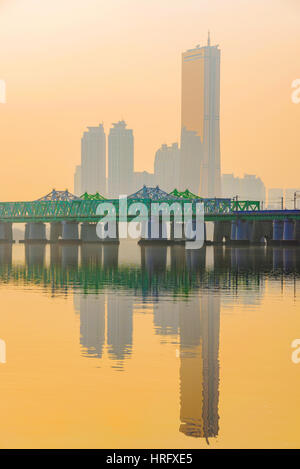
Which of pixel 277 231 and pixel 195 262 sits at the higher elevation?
pixel 277 231

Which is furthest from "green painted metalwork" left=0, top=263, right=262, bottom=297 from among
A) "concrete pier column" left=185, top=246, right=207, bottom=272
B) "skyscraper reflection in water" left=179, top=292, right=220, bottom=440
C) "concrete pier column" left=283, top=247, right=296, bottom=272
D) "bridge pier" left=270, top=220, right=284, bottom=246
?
"bridge pier" left=270, top=220, right=284, bottom=246

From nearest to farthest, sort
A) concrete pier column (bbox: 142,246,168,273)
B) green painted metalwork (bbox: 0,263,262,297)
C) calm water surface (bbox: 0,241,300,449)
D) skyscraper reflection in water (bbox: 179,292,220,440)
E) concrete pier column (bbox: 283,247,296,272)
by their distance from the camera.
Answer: calm water surface (bbox: 0,241,300,449) → skyscraper reflection in water (bbox: 179,292,220,440) → green painted metalwork (bbox: 0,263,262,297) → concrete pier column (bbox: 283,247,296,272) → concrete pier column (bbox: 142,246,168,273)

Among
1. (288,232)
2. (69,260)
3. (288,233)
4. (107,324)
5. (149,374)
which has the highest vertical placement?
(288,232)

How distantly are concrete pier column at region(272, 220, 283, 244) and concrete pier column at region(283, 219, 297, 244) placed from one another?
155 inches

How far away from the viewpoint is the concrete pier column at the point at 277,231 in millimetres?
196125

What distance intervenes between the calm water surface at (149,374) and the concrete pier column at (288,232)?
499 ft

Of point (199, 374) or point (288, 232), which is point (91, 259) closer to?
point (199, 374)

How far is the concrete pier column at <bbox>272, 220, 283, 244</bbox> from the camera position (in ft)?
643

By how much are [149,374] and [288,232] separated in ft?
571

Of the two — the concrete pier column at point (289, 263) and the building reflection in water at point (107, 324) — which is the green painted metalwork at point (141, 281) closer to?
the building reflection in water at point (107, 324)

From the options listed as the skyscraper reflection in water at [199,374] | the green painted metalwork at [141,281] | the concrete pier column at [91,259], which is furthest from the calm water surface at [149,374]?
the concrete pier column at [91,259]

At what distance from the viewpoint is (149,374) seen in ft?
69.3

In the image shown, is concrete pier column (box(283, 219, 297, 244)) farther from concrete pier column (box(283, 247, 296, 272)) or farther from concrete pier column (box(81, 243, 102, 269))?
concrete pier column (box(283, 247, 296, 272))

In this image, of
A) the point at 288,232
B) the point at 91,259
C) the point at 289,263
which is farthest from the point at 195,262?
the point at 288,232
